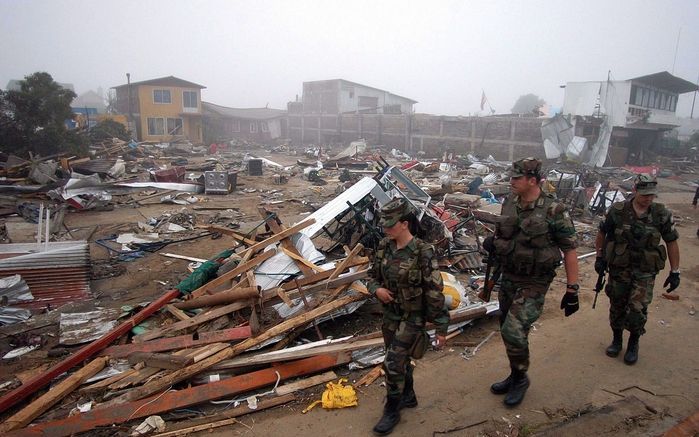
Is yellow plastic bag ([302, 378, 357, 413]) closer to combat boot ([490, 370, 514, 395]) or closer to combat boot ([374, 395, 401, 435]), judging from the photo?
combat boot ([374, 395, 401, 435])

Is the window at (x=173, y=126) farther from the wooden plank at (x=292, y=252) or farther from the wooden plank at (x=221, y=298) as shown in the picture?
the wooden plank at (x=221, y=298)

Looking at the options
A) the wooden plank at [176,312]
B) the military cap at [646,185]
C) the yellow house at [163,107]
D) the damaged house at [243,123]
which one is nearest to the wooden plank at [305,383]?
the wooden plank at [176,312]

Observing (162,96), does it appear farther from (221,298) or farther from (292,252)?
(221,298)

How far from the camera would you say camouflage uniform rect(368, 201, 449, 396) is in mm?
2883

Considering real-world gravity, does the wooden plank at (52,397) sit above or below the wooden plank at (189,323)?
below

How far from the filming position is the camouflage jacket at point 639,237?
378 centimetres

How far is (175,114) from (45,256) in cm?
3158

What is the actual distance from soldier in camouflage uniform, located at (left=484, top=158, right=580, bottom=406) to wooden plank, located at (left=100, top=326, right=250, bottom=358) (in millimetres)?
2527

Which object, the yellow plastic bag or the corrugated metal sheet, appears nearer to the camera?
the yellow plastic bag

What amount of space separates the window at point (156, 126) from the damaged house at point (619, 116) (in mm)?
30232

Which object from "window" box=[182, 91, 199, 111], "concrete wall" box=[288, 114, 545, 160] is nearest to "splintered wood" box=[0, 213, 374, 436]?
"concrete wall" box=[288, 114, 545, 160]

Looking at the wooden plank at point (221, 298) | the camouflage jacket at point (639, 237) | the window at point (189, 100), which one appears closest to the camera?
the camouflage jacket at point (639, 237)

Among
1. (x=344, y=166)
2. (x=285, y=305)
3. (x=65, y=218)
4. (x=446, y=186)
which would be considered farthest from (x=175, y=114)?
(x=285, y=305)

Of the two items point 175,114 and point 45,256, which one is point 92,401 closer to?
point 45,256
